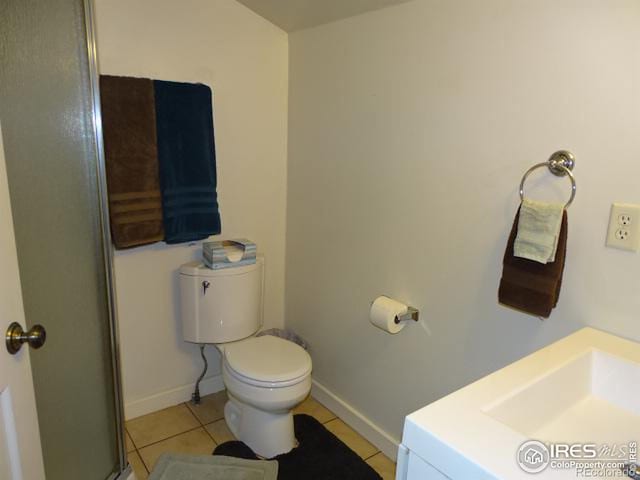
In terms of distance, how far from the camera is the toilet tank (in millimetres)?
2129

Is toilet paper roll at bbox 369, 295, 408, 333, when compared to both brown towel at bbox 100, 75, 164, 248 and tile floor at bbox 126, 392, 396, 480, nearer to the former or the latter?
tile floor at bbox 126, 392, 396, 480

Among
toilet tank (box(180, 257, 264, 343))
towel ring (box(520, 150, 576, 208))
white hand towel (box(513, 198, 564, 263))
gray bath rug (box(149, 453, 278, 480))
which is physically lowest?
gray bath rug (box(149, 453, 278, 480))

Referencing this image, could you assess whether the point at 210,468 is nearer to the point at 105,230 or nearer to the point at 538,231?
the point at 105,230

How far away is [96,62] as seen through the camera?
1465 mm


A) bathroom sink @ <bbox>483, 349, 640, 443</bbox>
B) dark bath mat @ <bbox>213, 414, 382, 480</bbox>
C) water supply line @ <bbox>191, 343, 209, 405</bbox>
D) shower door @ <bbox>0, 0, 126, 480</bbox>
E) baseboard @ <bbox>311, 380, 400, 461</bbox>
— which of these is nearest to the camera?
bathroom sink @ <bbox>483, 349, 640, 443</bbox>

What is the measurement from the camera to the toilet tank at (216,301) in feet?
6.98

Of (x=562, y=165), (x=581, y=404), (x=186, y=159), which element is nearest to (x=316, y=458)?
(x=581, y=404)

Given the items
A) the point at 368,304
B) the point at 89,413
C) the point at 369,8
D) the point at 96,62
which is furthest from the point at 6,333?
A: the point at 369,8

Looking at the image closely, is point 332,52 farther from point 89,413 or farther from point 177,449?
point 177,449

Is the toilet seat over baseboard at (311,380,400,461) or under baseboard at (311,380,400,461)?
over

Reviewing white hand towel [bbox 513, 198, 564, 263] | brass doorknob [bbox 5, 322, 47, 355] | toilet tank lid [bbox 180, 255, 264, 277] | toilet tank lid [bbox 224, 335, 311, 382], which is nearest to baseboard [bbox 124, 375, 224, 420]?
toilet tank lid [bbox 224, 335, 311, 382]

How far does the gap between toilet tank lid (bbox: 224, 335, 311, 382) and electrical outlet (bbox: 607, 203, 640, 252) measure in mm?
1272

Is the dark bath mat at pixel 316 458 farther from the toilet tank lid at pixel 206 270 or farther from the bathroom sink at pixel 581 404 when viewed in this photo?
the bathroom sink at pixel 581 404

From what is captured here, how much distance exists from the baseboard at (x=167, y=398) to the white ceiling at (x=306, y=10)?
193cm
